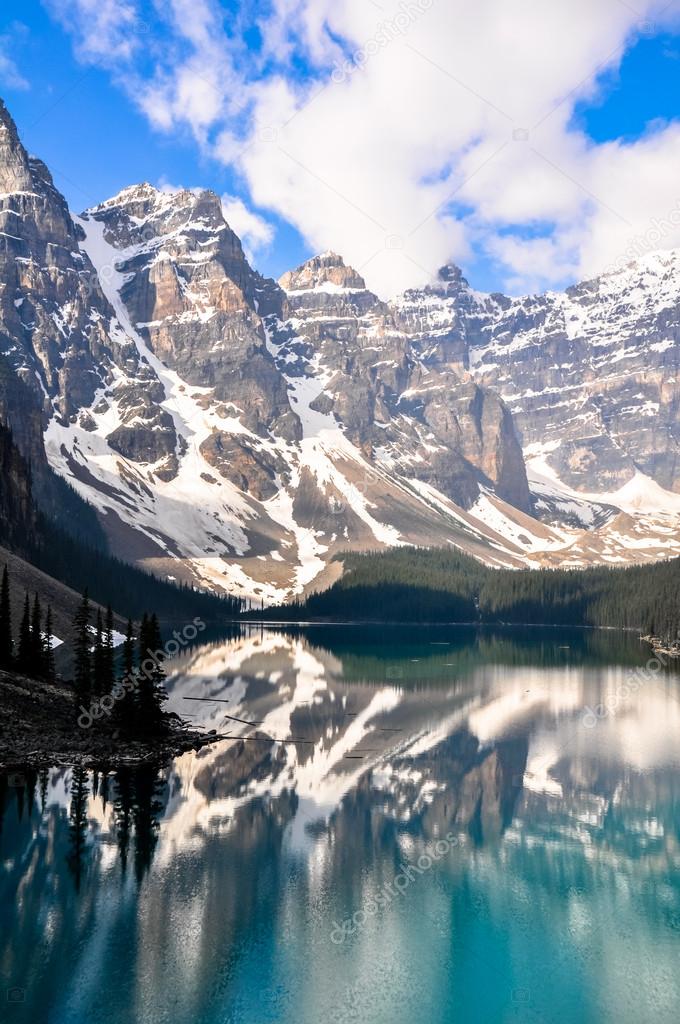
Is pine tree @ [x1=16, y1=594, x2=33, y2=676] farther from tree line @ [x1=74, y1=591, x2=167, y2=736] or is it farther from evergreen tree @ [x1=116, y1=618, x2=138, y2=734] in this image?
evergreen tree @ [x1=116, y1=618, x2=138, y2=734]

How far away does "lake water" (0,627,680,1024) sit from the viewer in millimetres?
33750

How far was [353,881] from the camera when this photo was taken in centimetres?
4538

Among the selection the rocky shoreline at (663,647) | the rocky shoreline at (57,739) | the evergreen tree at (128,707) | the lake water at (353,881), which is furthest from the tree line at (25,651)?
the rocky shoreline at (663,647)

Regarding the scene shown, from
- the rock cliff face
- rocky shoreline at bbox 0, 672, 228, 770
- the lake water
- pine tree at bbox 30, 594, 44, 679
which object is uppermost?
the rock cliff face

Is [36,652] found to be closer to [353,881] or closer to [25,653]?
[25,653]

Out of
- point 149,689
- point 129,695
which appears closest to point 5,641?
point 129,695

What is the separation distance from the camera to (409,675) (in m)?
131

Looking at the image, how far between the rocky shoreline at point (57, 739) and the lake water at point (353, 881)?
7.20ft

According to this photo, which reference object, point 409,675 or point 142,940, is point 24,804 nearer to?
point 142,940

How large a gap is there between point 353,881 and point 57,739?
3050 centimetres

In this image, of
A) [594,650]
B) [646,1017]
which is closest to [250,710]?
[646,1017]

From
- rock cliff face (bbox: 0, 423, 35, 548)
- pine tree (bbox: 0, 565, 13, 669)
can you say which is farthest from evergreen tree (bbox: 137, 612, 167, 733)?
rock cliff face (bbox: 0, 423, 35, 548)

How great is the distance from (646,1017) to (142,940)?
20.4 metres

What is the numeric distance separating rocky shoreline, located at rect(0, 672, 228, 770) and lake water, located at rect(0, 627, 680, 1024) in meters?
2.19
